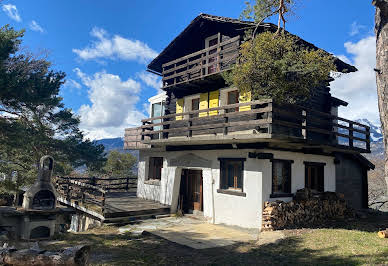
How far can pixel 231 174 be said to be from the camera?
13352mm

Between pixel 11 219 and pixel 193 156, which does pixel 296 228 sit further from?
pixel 11 219

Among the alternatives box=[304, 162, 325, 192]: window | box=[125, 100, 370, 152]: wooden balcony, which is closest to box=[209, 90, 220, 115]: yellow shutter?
box=[125, 100, 370, 152]: wooden balcony

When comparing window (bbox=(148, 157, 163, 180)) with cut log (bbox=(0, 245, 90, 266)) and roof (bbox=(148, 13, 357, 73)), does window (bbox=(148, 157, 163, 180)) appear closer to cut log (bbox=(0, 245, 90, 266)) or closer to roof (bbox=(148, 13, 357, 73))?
roof (bbox=(148, 13, 357, 73))

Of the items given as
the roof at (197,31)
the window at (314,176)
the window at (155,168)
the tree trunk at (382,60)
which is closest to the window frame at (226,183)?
the window at (314,176)

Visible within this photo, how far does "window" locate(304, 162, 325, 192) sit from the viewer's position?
14.8m

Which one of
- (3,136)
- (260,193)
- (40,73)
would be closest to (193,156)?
(260,193)

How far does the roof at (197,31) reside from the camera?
13945mm

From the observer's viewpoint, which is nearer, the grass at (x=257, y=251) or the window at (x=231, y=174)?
the grass at (x=257, y=251)

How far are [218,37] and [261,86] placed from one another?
563 cm

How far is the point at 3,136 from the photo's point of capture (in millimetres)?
17281

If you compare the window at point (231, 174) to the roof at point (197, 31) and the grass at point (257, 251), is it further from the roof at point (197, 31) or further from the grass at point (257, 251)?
the roof at point (197, 31)

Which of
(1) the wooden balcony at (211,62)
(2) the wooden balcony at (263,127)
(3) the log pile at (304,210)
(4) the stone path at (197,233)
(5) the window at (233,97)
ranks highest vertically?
(1) the wooden balcony at (211,62)

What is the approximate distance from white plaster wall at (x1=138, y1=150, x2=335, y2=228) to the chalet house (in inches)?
1.7

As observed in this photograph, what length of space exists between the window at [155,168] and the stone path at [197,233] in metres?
4.65
